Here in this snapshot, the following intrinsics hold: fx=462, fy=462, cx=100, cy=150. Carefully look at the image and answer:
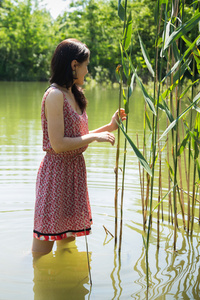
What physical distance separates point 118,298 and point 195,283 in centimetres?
55

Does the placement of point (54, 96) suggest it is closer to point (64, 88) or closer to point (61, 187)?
point (64, 88)

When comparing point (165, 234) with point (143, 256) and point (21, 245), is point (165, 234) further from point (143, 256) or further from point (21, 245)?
point (21, 245)

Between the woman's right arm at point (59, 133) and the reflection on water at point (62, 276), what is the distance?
83 centimetres

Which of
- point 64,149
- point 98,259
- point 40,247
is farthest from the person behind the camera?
point 98,259

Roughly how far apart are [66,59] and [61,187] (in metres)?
0.76

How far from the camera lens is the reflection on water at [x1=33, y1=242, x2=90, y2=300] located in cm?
270

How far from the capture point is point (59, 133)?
262cm

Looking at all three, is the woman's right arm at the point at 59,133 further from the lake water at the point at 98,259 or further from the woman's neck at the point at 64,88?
the lake water at the point at 98,259

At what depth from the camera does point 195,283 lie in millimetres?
2895

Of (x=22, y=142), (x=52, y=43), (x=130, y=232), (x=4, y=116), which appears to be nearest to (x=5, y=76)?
(x=52, y=43)

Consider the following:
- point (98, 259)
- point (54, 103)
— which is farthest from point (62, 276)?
point (54, 103)

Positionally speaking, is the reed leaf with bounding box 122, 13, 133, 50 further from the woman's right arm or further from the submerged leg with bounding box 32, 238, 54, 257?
the submerged leg with bounding box 32, 238, 54, 257

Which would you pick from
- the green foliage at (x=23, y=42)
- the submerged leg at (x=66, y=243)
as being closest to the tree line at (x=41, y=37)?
the green foliage at (x=23, y=42)

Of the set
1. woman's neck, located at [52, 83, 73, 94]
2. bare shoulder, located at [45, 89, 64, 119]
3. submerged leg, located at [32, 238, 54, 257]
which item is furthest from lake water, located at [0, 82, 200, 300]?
woman's neck, located at [52, 83, 73, 94]
